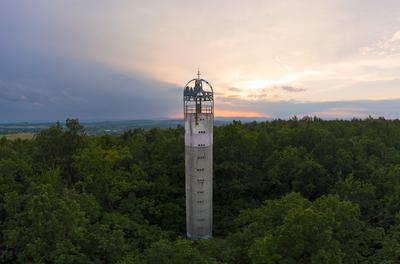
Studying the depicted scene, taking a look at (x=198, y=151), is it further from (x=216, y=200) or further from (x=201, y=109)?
(x=216, y=200)

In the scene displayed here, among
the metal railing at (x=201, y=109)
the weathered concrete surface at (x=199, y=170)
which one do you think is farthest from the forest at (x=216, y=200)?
the metal railing at (x=201, y=109)

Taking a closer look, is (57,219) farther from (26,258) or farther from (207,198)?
(207,198)

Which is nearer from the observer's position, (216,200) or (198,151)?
(198,151)

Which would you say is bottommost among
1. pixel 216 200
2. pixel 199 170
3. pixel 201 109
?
pixel 216 200

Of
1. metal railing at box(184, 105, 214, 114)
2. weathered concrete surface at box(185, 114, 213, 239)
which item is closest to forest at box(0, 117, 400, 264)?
weathered concrete surface at box(185, 114, 213, 239)

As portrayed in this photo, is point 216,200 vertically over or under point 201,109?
under

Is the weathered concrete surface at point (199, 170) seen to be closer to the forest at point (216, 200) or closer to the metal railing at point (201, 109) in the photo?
the metal railing at point (201, 109)

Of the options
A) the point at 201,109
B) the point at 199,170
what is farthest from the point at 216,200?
the point at 201,109
